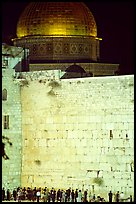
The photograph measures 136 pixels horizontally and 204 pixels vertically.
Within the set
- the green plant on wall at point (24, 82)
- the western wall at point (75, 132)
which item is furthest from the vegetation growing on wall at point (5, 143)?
the green plant on wall at point (24, 82)

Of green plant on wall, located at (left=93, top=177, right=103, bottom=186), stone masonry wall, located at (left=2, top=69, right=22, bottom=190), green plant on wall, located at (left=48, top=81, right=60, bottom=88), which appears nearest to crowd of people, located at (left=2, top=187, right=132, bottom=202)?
green plant on wall, located at (left=93, top=177, right=103, bottom=186)

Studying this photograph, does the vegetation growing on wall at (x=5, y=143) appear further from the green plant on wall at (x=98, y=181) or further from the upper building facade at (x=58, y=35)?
the upper building facade at (x=58, y=35)

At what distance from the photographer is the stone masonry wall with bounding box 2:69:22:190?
38969 mm

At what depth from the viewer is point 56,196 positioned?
123 ft

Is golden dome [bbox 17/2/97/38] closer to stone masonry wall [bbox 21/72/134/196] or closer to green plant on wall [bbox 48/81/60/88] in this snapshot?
stone masonry wall [bbox 21/72/134/196]

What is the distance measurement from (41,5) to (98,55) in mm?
4019

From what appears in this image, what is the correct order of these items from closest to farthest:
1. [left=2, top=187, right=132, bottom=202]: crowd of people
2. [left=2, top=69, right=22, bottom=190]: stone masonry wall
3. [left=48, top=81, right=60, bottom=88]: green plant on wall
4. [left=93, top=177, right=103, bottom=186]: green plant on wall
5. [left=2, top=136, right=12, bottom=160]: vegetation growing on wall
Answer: [left=2, top=187, right=132, bottom=202]: crowd of people
[left=93, top=177, right=103, bottom=186]: green plant on wall
[left=48, top=81, right=60, bottom=88]: green plant on wall
[left=2, top=136, right=12, bottom=160]: vegetation growing on wall
[left=2, top=69, right=22, bottom=190]: stone masonry wall

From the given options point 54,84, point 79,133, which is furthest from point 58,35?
point 79,133

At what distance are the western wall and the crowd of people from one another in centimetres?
28

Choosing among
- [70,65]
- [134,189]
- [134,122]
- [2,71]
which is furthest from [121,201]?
[70,65]

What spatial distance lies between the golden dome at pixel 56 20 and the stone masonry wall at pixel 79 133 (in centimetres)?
881

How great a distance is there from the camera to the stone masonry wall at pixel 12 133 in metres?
39.0

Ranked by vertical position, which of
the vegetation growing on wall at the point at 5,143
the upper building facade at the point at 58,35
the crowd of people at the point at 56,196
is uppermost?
the upper building facade at the point at 58,35

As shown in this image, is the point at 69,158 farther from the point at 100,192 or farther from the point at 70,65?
the point at 70,65
